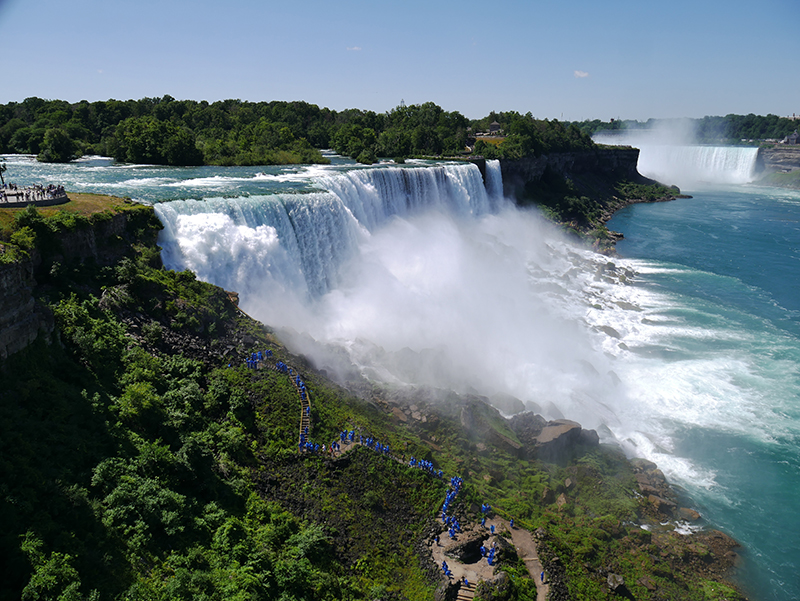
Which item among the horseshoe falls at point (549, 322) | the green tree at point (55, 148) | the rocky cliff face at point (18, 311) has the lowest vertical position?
the horseshoe falls at point (549, 322)

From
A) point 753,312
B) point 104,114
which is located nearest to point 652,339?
point 753,312

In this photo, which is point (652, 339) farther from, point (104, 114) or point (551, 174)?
point (104, 114)

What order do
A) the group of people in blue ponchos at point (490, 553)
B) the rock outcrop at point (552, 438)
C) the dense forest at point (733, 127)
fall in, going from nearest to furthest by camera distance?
the group of people in blue ponchos at point (490, 553) → the rock outcrop at point (552, 438) → the dense forest at point (733, 127)

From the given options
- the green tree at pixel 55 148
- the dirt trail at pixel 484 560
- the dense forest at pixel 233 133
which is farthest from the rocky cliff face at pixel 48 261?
the green tree at pixel 55 148

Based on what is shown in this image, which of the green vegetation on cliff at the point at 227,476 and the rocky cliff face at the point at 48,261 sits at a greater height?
the rocky cliff face at the point at 48,261

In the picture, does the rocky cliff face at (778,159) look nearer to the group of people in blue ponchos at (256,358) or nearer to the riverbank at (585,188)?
the riverbank at (585,188)

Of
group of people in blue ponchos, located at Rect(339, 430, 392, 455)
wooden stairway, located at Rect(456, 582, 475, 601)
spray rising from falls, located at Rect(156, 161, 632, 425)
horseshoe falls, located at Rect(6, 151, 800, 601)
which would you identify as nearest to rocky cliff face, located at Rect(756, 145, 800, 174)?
horseshoe falls, located at Rect(6, 151, 800, 601)
